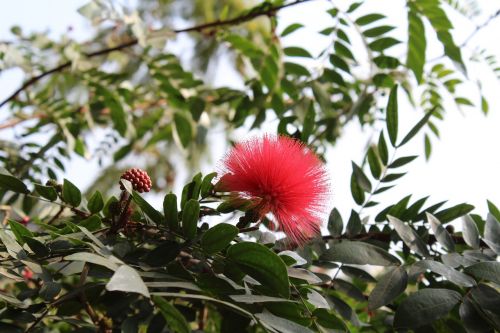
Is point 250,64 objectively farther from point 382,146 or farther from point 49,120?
point 382,146

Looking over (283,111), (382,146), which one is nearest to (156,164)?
(283,111)

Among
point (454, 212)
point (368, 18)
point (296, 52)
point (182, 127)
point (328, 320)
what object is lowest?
point (328, 320)

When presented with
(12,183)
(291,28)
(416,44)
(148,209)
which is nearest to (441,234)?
(148,209)

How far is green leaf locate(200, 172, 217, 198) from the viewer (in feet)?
3.18

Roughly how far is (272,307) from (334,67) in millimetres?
1177

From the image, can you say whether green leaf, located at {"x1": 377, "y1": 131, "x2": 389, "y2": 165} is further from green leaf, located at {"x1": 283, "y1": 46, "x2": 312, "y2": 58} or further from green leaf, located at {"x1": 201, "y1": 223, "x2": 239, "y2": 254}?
green leaf, located at {"x1": 283, "y1": 46, "x2": 312, "y2": 58}

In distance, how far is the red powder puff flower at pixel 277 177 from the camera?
1.00 m

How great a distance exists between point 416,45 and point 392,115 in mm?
647

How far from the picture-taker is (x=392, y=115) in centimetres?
120

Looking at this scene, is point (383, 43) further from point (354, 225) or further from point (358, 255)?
point (358, 255)

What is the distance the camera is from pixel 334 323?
881 millimetres

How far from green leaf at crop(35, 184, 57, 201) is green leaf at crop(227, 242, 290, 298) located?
14.1 inches

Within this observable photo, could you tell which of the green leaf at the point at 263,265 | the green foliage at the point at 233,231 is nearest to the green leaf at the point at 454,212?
Answer: the green foliage at the point at 233,231

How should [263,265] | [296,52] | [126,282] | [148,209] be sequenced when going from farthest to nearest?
[296,52] < [148,209] < [263,265] < [126,282]
